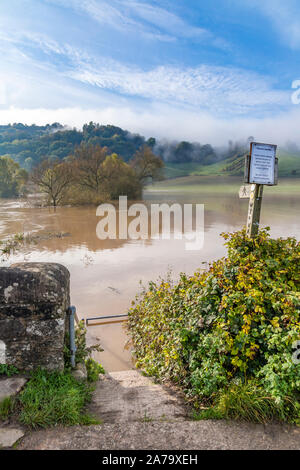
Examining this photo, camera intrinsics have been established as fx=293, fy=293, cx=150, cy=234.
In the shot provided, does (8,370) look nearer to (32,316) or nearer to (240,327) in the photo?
(32,316)

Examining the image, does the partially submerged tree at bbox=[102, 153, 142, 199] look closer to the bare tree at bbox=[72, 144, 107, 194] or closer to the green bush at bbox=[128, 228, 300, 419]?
the bare tree at bbox=[72, 144, 107, 194]

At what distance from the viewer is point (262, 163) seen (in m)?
4.61

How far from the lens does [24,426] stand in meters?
2.59

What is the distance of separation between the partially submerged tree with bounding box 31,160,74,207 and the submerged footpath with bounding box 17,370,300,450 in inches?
1301

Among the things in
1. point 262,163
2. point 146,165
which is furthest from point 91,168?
point 262,163

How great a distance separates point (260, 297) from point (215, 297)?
528mm

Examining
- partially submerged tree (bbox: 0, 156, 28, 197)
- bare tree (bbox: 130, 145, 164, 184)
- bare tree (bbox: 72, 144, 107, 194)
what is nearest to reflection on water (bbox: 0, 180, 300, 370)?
bare tree (bbox: 72, 144, 107, 194)

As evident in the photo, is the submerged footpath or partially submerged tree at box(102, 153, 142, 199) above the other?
partially submerged tree at box(102, 153, 142, 199)

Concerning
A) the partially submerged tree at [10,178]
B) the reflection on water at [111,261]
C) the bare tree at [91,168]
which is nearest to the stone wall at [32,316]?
the reflection on water at [111,261]

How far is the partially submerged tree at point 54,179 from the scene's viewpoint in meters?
33.5

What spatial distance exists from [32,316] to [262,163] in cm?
392

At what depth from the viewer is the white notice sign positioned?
4.57 m

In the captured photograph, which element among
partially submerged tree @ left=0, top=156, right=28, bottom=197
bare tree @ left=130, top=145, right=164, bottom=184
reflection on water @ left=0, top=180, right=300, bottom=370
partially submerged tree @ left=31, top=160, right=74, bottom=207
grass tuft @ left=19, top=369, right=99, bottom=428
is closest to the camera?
grass tuft @ left=19, top=369, right=99, bottom=428
